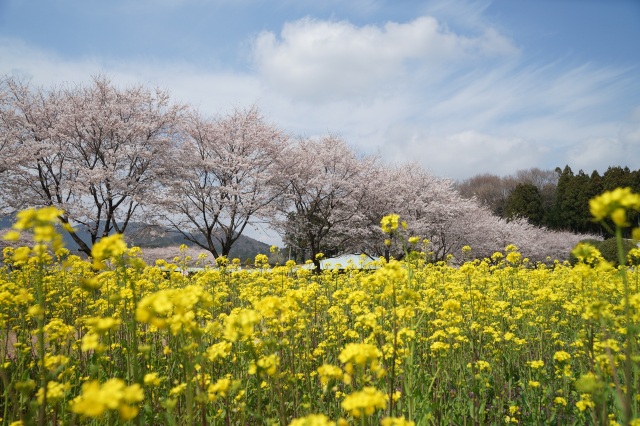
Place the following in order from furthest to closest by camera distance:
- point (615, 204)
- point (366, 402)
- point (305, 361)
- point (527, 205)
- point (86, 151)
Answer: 1. point (527, 205)
2. point (86, 151)
3. point (305, 361)
4. point (615, 204)
5. point (366, 402)

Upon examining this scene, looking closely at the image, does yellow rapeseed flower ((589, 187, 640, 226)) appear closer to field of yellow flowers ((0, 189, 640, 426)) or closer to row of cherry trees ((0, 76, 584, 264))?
field of yellow flowers ((0, 189, 640, 426))

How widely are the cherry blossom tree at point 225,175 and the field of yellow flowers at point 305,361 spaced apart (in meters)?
16.1

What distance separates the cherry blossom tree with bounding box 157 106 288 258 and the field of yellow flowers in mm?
16114

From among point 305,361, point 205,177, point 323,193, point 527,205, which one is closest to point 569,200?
point 527,205

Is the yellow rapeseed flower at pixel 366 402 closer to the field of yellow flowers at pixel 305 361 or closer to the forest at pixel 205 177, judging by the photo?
the field of yellow flowers at pixel 305 361

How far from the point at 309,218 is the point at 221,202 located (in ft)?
22.6

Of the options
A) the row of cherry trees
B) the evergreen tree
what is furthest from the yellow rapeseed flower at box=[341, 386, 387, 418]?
the evergreen tree

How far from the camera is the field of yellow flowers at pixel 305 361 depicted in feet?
6.72

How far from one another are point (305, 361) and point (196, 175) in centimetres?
2193

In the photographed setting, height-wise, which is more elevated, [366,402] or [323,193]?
[323,193]

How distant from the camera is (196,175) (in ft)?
80.7

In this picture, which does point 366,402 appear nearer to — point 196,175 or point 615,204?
point 615,204

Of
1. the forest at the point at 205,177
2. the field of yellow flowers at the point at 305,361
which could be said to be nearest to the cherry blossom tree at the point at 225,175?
the forest at the point at 205,177

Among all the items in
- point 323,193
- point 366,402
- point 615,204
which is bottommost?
point 366,402
